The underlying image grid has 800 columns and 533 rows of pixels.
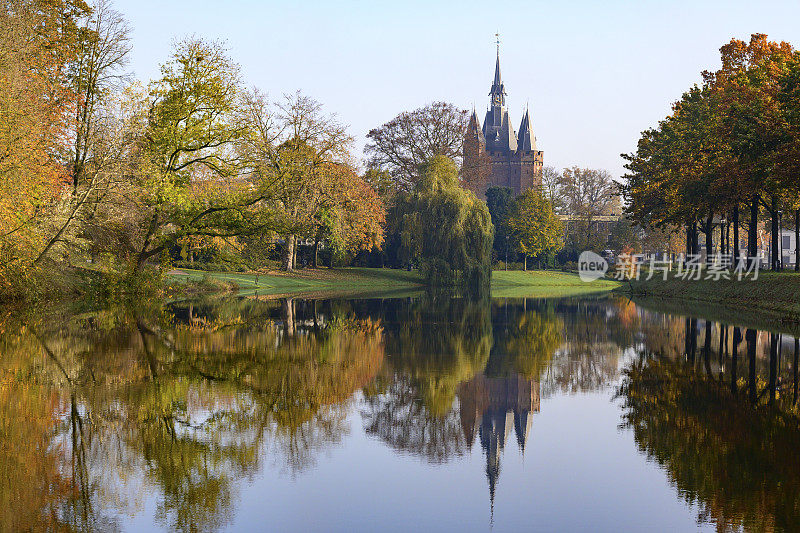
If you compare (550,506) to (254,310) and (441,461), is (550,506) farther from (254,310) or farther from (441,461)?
(254,310)

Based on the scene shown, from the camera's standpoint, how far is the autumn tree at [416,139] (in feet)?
262

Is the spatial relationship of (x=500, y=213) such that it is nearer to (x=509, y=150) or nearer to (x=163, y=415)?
(x=509, y=150)

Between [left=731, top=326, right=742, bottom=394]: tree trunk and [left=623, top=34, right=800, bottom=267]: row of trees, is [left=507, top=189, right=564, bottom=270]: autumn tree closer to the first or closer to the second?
[left=623, top=34, right=800, bottom=267]: row of trees

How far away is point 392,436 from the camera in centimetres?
889

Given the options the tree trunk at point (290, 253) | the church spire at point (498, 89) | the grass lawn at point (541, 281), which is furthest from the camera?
the church spire at point (498, 89)

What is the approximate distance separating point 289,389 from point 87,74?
26.5m

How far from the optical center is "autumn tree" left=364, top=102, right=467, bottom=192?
7981cm

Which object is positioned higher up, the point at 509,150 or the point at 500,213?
the point at 509,150

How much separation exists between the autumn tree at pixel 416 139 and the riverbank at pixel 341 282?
13.2 meters

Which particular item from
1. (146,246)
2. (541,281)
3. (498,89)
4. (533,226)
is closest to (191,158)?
(146,246)

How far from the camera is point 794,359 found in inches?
623

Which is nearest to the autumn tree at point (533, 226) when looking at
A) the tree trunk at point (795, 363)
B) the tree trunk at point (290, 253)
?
the tree trunk at point (290, 253)

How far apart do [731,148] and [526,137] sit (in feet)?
353

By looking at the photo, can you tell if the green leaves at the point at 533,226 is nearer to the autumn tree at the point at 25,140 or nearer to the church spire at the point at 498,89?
the church spire at the point at 498,89
